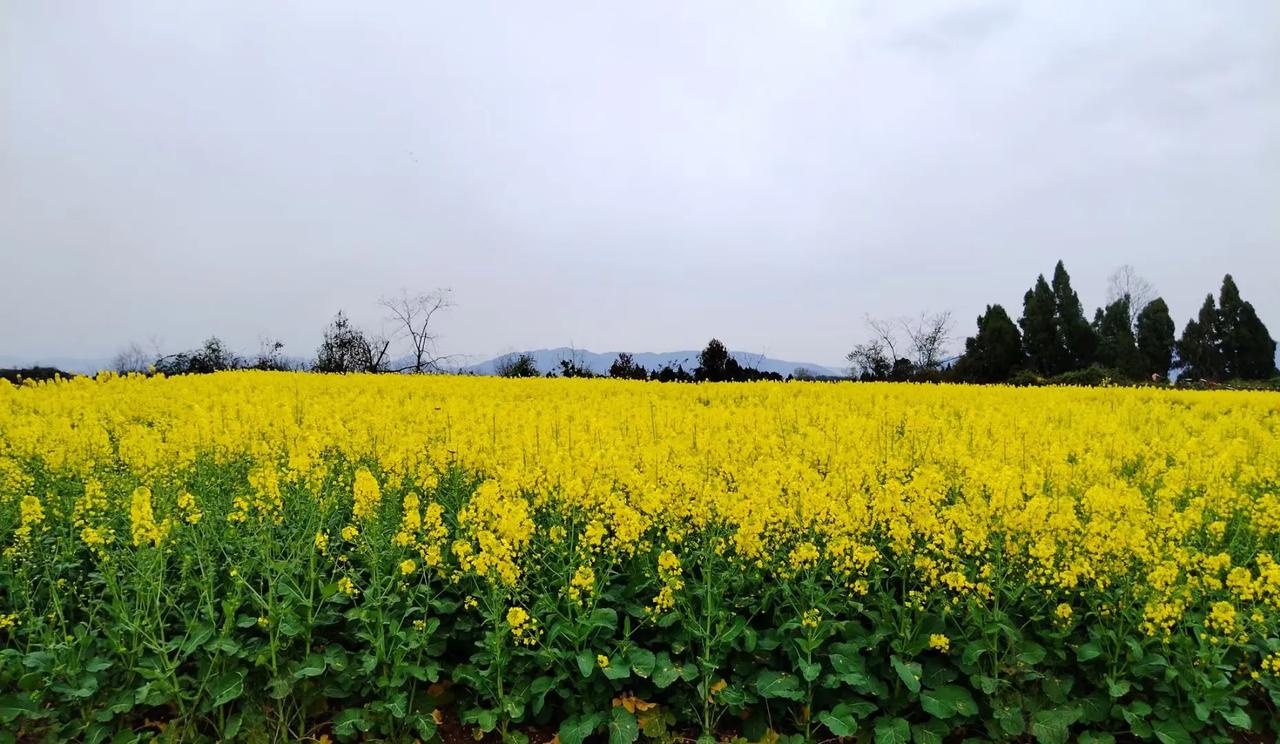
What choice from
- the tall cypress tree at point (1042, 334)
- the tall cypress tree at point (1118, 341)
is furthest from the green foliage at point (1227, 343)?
the tall cypress tree at point (1042, 334)

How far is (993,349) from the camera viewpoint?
3928 centimetres

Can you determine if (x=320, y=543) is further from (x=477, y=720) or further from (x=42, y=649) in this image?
(x=42, y=649)

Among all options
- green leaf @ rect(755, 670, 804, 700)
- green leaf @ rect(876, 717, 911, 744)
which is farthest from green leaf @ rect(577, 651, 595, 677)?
green leaf @ rect(876, 717, 911, 744)

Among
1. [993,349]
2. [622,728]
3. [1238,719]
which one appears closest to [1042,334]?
[993,349]

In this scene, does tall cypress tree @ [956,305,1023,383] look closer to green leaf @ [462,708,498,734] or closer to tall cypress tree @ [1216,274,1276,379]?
tall cypress tree @ [1216,274,1276,379]

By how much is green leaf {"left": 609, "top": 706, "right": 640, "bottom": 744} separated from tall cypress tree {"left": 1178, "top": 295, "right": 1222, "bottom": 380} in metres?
49.0

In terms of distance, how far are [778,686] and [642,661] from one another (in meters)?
0.67

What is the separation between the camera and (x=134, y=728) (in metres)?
3.57

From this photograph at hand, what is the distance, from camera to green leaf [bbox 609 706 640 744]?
322cm

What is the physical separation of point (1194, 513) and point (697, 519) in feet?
9.30

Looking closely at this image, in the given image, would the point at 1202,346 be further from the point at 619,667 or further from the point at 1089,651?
the point at 619,667

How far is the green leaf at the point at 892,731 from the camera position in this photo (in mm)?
3242

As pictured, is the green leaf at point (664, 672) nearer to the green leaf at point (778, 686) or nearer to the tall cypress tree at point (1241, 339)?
the green leaf at point (778, 686)

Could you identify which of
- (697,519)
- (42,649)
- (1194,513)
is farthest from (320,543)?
(1194,513)
